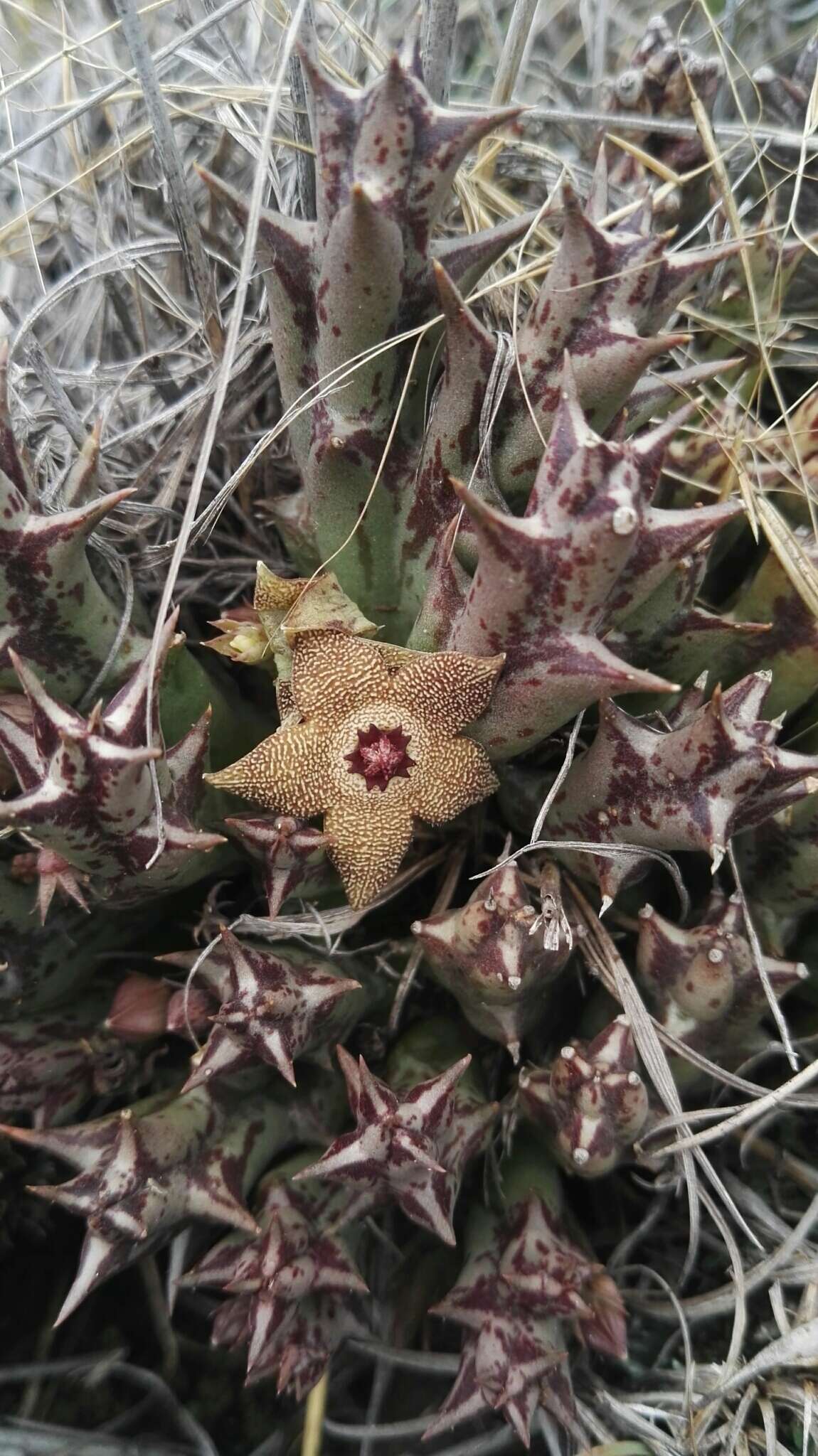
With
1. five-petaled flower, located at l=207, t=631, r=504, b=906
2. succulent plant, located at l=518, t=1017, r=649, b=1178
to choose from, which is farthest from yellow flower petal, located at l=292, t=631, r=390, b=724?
succulent plant, located at l=518, t=1017, r=649, b=1178

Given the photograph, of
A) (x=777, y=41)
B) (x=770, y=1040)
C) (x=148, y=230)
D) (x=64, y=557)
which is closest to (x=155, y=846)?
(x=64, y=557)

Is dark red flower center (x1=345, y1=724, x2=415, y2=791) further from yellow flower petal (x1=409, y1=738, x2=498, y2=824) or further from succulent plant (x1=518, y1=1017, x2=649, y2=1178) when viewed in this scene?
succulent plant (x1=518, y1=1017, x2=649, y2=1178)

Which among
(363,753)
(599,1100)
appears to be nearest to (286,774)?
(363,753)

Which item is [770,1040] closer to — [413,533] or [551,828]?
[551,828]

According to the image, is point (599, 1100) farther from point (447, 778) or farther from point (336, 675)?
point (336, 675)

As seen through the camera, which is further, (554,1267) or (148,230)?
(148,230)

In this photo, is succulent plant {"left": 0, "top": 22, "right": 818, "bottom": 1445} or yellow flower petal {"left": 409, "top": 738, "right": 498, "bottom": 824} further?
yellow flower petal {"left": 409, "top": 738, "right": 498, "bottom": 824}

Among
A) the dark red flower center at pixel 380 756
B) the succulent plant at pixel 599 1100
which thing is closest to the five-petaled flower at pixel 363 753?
the dark red flower center at pixel 380 756
